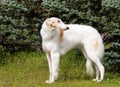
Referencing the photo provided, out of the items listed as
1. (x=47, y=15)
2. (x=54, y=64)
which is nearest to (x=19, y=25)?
(x=47, y=15)

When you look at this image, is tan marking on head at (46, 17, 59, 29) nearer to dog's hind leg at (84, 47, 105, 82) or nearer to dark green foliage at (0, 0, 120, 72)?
dog's hind leg at (84, 47, 105, 82)

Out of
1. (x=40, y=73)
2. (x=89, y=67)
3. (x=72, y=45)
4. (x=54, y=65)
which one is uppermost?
(x=72, y=45)

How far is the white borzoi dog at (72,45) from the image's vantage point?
10.8m

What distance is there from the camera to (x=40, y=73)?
1200 cm

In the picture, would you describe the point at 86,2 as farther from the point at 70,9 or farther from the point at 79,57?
the point at 79,57

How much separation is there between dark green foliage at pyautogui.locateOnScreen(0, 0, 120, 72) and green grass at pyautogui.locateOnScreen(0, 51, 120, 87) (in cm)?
42

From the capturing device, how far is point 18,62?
42.3 feet

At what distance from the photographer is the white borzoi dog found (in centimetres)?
1084

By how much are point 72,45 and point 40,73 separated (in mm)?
1350

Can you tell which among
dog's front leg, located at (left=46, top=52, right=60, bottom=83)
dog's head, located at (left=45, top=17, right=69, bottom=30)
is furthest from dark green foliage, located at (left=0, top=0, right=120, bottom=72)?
dog's head, located at (left=45, top=17, right=69, bottom=30)

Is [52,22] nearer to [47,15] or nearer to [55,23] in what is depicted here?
[55,23]

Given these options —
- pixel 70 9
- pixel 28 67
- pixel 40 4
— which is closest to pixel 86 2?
pixel 70 9

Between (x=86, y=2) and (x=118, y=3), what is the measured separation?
137cm

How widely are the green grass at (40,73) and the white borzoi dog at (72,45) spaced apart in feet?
1.02
